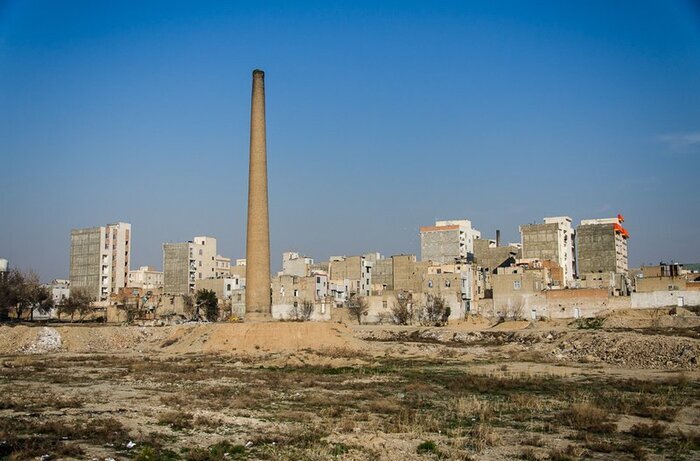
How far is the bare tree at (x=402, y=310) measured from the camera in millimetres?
84000

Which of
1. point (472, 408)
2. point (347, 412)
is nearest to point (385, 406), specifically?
point (347, 412)

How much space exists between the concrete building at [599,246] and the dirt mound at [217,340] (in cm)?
7298

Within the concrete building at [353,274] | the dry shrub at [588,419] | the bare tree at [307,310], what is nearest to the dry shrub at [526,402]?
the dry shrub at [588,419]

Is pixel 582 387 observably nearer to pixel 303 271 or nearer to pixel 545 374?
pixel 545 374

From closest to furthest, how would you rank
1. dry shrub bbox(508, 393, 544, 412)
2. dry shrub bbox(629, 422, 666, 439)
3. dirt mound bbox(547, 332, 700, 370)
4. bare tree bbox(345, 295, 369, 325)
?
dry shrub bbox(629, 422, 666, 439), dry shrub bbox(508, 393, 544, 412), dirt mound bbox(547, 332, 700, 370), bare tree bbox(345, 295, 369, 325)

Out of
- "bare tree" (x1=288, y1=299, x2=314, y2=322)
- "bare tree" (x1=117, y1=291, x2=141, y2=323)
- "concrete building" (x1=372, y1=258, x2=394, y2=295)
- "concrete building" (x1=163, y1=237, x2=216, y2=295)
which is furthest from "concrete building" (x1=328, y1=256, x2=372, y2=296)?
"concrete building" (x1=163, y1=237, x2=216, y2=295)

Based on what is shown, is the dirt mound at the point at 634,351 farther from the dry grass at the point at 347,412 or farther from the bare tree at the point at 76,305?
the bare tree at the point at 76,305

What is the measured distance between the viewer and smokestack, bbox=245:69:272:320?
4953 centimetres

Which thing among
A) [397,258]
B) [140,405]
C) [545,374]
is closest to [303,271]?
[397,258]

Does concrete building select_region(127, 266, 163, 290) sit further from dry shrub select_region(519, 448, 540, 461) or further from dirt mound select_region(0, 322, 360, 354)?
dry shrub select_region(519, 448, 540, 461)

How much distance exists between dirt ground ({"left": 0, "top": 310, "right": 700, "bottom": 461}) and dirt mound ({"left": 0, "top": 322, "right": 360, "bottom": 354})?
47 centimetres

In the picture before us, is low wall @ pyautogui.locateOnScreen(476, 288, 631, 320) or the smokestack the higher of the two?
the smokestack

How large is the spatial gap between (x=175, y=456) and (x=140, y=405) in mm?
7526

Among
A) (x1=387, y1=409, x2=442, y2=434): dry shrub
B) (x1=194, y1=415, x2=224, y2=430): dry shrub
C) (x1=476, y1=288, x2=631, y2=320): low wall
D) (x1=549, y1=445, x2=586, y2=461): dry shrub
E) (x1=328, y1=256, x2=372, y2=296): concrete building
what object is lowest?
(x1=549, y1=445, x2=586, y2=461): dry shrub
